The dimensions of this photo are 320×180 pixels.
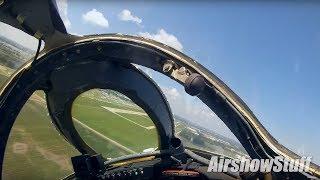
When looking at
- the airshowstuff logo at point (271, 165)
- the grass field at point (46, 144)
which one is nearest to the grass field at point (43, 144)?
the grass field at point (46, 144)

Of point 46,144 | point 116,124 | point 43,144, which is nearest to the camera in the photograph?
point 46,144

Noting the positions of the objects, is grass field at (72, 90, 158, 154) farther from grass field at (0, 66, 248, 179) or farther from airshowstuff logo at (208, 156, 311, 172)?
airshowstuff logo at (208, 156, 311, 172)

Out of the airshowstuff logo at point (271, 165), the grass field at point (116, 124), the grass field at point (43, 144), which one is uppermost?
the grass field at point (116, 124)

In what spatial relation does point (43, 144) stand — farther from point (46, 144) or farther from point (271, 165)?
point (271, 165)

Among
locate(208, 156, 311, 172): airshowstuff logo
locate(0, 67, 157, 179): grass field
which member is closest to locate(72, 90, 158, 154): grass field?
locate(0, 67, 157, 179): grass field

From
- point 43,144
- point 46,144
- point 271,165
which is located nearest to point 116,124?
point 43,144

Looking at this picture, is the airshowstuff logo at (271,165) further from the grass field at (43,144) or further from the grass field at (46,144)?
the grass field at (43,144)

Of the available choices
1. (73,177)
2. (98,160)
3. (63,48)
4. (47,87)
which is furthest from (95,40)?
(73,177)

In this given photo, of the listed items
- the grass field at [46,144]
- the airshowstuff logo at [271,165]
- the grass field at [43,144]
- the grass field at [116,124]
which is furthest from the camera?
the grass field at [116,124]

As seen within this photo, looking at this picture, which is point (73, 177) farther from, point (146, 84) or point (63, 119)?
point (146, 84)

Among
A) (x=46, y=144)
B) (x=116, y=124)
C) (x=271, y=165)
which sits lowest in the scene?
(x=271, y=165)

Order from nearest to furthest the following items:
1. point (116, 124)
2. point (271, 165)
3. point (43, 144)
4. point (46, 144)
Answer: point (271, 165), point (46, 144), point (43, 144), point (116, 124)
